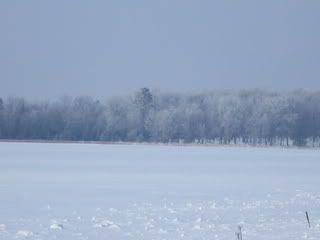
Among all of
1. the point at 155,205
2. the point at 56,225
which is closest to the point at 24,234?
the point at 56,225

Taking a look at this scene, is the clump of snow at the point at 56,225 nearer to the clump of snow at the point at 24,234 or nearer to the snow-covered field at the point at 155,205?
the snow-covered field at the point at 155,205

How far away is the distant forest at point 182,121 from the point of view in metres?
93.9

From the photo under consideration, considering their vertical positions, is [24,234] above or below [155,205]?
below

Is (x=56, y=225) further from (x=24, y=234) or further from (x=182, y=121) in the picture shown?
(x=182, y=121)

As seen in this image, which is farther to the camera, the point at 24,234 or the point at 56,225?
the point at 56,225

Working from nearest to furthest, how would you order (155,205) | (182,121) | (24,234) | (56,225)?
(24,234)
(56,225)
(155,205)
(182,121)

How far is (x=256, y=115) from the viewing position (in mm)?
95688

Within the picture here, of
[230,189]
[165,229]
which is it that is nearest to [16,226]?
[165,229]

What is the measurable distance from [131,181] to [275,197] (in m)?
7.55

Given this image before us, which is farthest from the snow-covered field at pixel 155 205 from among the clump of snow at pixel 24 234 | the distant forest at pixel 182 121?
the distant forest at pixel 182 121

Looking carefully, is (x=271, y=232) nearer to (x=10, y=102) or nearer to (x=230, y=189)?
(x=230, y=189)

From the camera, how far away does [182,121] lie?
322ft

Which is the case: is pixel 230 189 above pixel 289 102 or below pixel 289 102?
below

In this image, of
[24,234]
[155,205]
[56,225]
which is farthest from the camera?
[155,205]
